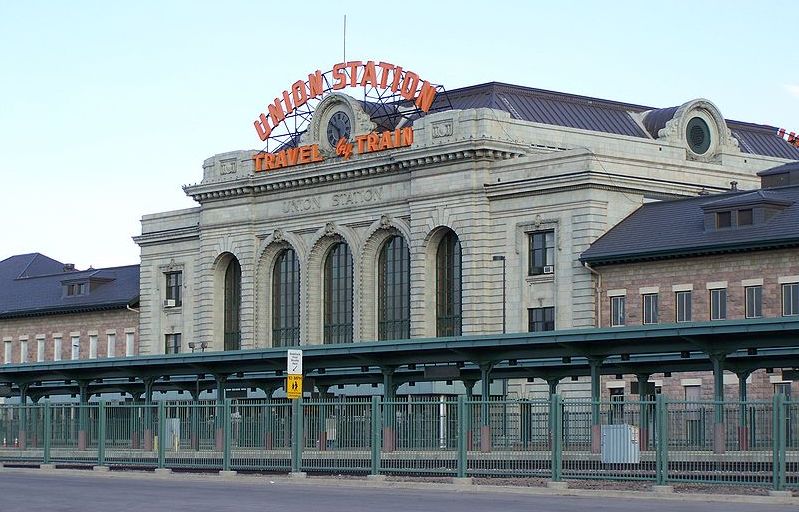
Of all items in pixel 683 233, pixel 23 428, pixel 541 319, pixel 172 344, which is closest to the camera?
pixel 23 428

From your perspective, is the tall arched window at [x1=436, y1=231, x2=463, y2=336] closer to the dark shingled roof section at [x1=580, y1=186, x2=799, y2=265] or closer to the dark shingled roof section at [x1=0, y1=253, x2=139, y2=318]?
the dark shingled roof section at [x1=580, y1=186, x2=799, y2=265]

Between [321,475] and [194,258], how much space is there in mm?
52452

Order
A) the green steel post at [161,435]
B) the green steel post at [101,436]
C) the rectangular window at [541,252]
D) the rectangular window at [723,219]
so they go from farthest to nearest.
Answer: the rectangular window at [541,252] → the rectangular window at [723,219] → the green steel post at [101,436] → the green steel post at [161,435]

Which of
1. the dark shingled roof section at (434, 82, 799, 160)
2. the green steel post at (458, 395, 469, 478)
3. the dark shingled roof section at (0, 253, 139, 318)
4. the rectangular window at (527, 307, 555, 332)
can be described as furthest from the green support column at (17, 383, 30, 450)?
the dark shingled roof section at (0, 253, 139, 318)

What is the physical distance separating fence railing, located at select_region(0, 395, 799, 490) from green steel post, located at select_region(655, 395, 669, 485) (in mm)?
37

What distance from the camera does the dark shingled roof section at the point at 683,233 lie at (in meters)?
70.6

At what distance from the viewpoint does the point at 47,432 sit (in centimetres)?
5869

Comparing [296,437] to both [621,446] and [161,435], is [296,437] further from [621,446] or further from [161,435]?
[621,446]

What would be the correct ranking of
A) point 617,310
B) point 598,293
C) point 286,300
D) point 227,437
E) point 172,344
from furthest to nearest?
point 172,344, point 286,300, point 598,293, point 617,310, point 227,437

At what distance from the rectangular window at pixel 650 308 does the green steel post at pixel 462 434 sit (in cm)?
3066

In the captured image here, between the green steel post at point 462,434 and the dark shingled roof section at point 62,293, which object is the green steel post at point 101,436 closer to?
the green steel post at point 462,434

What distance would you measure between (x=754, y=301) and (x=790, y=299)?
5.73 ft

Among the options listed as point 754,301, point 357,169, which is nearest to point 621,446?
point 754,301

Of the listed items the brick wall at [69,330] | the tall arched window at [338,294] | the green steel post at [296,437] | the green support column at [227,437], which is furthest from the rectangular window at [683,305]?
the brick wall at [69,330]
